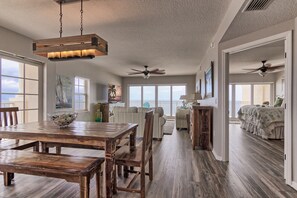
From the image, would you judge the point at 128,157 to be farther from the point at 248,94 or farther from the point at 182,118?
the point at 248,94

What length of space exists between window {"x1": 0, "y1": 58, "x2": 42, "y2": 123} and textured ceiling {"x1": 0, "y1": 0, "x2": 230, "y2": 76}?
74 centimetres

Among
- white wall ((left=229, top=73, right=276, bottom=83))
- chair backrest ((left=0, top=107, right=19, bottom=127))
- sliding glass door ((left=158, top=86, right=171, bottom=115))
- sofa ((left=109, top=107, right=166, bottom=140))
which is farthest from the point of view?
sliding glass door ((left=158, top=86, right=171, bottom=115))

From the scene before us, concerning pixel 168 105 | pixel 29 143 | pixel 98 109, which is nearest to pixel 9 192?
pixel 29 143

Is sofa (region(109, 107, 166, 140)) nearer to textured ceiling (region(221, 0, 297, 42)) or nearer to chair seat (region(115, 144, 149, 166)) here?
chair seat (region(115, 144, 149, 166))

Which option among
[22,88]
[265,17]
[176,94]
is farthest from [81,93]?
[265,17]

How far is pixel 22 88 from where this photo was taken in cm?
387

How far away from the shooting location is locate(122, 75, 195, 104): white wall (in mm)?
9562

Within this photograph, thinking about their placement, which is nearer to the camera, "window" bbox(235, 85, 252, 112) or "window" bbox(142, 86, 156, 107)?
"window" bbox(235, 85, 252, 112)

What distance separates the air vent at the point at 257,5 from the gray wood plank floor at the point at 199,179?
2.23 metres

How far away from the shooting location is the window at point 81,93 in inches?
236

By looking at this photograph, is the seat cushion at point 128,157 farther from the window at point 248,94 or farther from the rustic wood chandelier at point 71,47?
the window at point 248,94

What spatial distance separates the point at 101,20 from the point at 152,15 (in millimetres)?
867

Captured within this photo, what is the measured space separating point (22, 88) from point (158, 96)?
716 centimetres

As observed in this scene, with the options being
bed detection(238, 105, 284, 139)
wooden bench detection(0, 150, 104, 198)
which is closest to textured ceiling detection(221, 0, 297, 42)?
wooden bench detection(0, 150, 104, 198)
